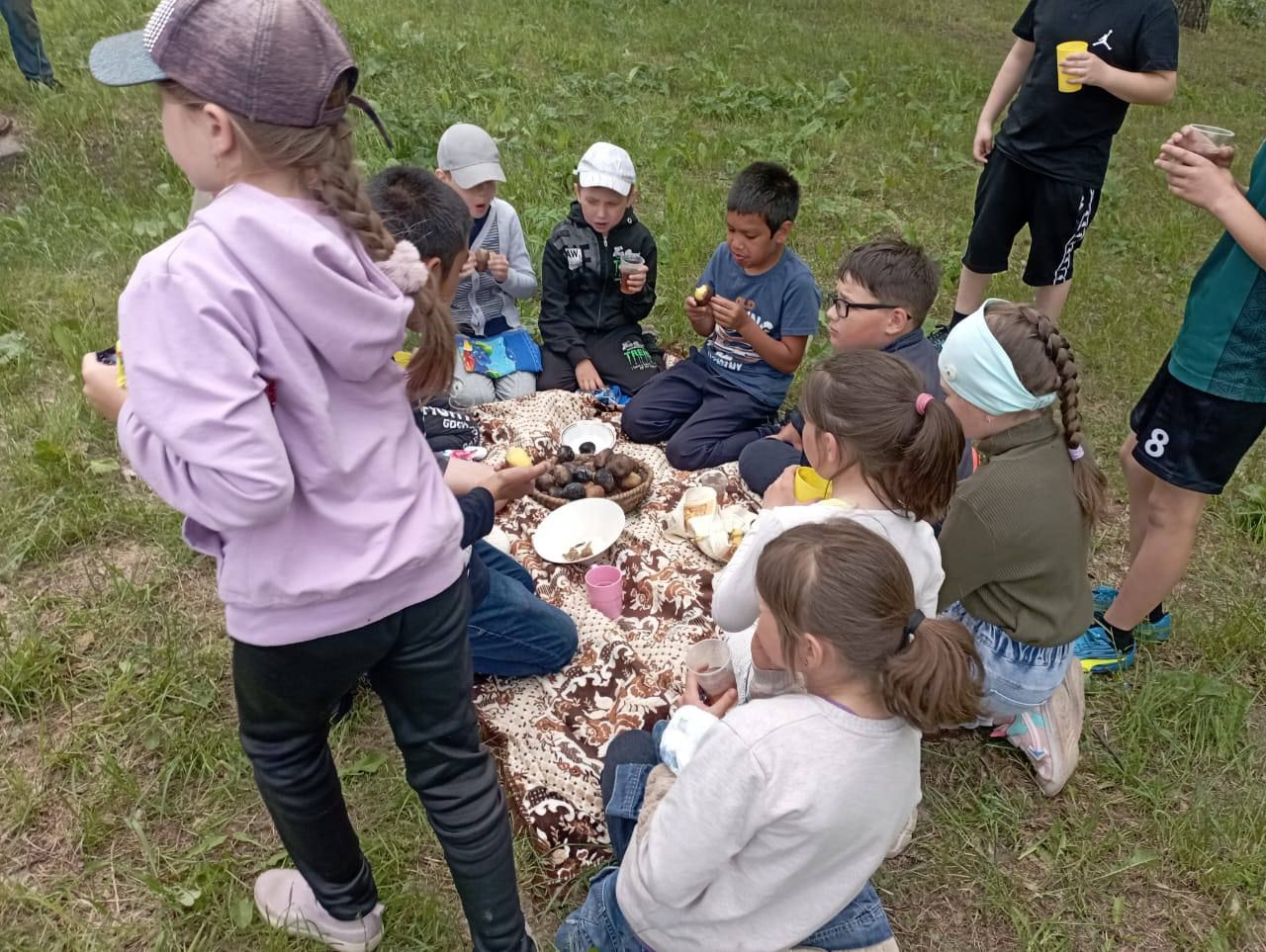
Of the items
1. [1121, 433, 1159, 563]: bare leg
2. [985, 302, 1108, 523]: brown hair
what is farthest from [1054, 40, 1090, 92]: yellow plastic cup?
[985, 302, 1108, 523]: brown hair

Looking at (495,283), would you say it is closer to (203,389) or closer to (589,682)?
(589,682)

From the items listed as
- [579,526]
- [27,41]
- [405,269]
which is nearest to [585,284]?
[579,526]

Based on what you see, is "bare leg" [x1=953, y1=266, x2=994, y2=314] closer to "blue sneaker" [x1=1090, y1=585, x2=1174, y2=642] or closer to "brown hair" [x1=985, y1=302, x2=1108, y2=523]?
"blue sneaker" [x1=1090, y1=585, x2=1174, y2=642]

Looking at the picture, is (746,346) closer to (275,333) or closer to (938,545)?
(938,545)

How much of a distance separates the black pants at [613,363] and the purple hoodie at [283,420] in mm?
3122

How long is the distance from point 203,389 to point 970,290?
462 cm

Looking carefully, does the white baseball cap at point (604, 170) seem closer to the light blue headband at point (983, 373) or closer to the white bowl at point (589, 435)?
the white bowl at point (589, 435)

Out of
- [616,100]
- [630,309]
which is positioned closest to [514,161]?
[616,100]

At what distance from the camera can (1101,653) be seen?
3.25 metres

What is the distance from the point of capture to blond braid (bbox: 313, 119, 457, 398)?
1.56m

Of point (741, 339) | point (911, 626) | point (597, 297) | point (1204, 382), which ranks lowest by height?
point (597, 297)

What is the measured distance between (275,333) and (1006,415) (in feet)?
6.60

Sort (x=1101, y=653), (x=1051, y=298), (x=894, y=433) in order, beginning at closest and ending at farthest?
(x=894, y=433), (x=1101, y=653), (x=1051, y=298)

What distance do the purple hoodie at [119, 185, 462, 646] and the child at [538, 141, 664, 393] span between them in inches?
123
